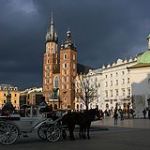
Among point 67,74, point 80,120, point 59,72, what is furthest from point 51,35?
point 80,120

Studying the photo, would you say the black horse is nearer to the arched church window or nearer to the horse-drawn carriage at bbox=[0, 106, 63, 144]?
the horse-drawn carriage at bbox=[0, 106, 63, 144]

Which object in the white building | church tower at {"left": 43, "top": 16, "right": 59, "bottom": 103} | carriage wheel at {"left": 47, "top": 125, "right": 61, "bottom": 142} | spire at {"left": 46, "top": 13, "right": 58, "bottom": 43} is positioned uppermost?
spire at {"left": 46, "top": 13, "right": 58, "bottom": 43}

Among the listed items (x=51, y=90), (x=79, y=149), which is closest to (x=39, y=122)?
(x=79, y=149)

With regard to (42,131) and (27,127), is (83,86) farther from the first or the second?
(27,127)

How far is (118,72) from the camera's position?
117125 mm

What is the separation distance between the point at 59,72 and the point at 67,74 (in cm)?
820

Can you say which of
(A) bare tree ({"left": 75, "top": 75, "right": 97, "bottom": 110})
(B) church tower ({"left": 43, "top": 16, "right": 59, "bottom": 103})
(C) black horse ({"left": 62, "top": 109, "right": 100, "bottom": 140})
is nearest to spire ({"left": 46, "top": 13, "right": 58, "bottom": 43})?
(B) church tower ({"left": 43, "top": 16, "right": 59, "bottom": 103})

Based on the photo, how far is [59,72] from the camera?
15712 cm

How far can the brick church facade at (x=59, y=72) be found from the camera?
149 meters

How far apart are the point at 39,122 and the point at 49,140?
896mm

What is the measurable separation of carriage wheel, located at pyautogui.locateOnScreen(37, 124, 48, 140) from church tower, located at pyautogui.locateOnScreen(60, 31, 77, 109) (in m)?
128

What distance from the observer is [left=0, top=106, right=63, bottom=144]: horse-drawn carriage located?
16703mm

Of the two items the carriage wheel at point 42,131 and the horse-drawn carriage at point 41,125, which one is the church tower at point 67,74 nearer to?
the horse-drawn carriage at point 41,125

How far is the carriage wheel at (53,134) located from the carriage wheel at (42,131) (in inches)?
8.9
